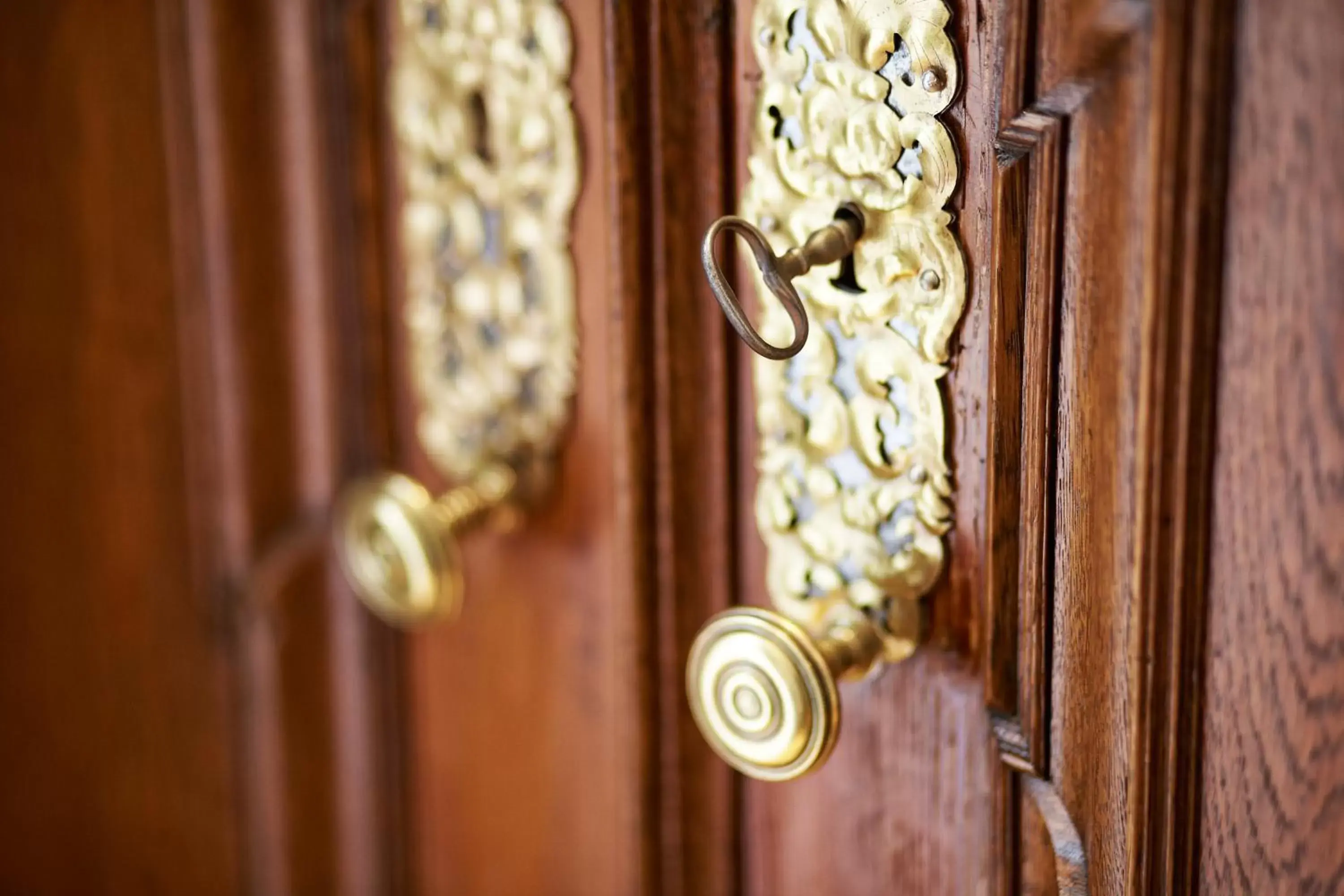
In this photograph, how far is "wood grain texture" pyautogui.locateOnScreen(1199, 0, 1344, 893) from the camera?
0.30 m

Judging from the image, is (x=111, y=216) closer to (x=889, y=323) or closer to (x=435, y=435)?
(x=435, y=435)

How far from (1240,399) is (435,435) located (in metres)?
0.42

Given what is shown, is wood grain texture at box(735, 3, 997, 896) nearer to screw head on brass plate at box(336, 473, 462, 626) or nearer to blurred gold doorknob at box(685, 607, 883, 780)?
blurred gold doorknob at box(685, 607, 883, 780)

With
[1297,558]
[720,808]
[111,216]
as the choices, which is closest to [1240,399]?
[1297,558]

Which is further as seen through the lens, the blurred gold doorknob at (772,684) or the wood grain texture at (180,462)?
the wood grain texture at (180,462)

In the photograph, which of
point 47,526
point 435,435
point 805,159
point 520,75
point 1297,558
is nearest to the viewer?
point 1297,558

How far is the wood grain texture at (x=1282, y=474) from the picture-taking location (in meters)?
0.30

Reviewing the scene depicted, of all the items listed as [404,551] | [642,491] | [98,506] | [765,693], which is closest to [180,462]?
[98,506]

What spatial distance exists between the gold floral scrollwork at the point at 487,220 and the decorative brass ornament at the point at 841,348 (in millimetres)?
120

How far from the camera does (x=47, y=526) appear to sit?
74 centimetres

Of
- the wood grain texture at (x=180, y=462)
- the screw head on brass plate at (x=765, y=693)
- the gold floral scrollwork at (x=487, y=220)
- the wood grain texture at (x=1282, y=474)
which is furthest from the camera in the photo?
the wood grain texture at (x=180, y=462)

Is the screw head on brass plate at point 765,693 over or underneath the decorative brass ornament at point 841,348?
underneath

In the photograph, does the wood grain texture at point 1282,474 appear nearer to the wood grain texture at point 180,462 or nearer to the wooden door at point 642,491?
the wooden door at point 642,491

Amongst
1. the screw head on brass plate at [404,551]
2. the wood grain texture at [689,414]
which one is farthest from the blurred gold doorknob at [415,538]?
the wood grain texture at [689,414]
